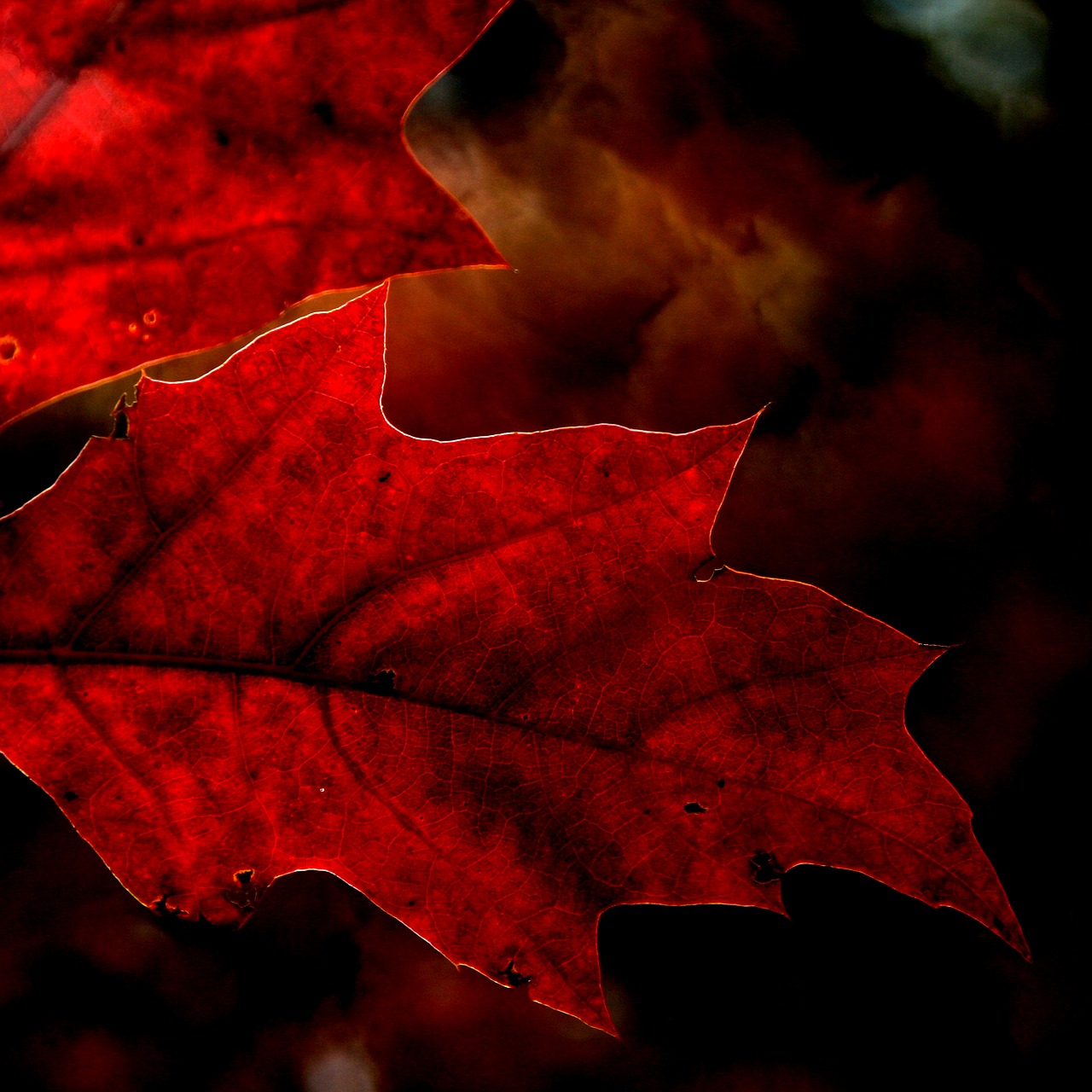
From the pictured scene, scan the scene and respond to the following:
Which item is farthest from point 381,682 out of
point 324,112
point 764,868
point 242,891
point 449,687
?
point 324,112

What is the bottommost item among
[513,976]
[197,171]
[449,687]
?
[513,976]

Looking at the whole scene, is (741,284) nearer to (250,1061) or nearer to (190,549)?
(190,549)

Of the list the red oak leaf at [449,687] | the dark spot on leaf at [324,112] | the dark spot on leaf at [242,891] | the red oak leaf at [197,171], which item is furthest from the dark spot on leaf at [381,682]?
the dark spot on leaf at [324,112]

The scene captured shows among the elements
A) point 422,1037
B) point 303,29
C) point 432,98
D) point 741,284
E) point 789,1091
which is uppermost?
point 303,29

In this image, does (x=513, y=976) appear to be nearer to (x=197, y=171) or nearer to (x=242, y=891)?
(x=242, y=891)

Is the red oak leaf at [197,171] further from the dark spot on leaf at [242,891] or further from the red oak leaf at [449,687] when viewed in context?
the dark spot on leaf at [242,891]

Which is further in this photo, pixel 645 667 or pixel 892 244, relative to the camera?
pixel 892 244

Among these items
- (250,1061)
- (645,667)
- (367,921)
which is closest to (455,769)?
(645,667)
